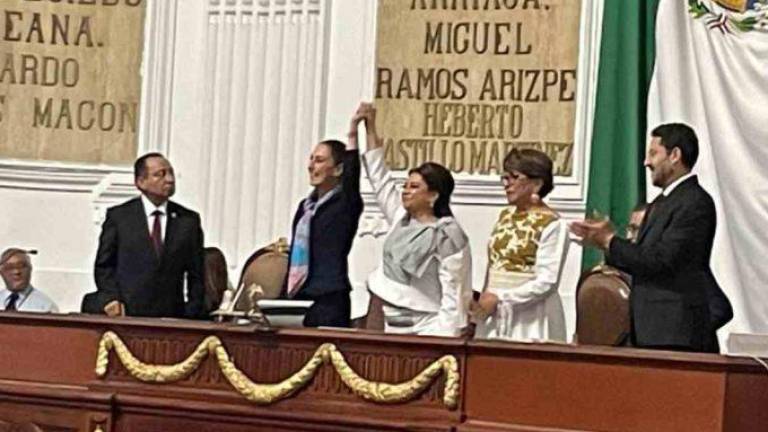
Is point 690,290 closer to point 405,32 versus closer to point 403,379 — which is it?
point 403,379

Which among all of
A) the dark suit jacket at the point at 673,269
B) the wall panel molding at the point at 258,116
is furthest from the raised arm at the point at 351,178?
the wall panel molding at the point at 258,116

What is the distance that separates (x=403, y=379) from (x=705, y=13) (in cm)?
367

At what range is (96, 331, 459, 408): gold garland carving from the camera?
23.6 feet

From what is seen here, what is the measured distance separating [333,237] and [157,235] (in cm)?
85

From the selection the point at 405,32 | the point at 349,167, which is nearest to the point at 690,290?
the point at 349,167

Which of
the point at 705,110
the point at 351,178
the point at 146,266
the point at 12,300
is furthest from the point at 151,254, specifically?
the point at 705,110

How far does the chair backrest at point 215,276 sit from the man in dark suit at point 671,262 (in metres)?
2.73

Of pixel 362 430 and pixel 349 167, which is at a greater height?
pixel 349 167

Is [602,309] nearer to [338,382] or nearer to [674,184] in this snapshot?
[674,184]

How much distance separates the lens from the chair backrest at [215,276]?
30.8 ft

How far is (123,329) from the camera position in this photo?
7805mm

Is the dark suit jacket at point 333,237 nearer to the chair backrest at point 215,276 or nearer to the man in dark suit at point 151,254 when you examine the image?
the man in dark suit at point 151,254

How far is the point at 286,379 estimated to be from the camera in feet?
24.5

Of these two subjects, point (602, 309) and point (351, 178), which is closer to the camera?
point (351, 178)
